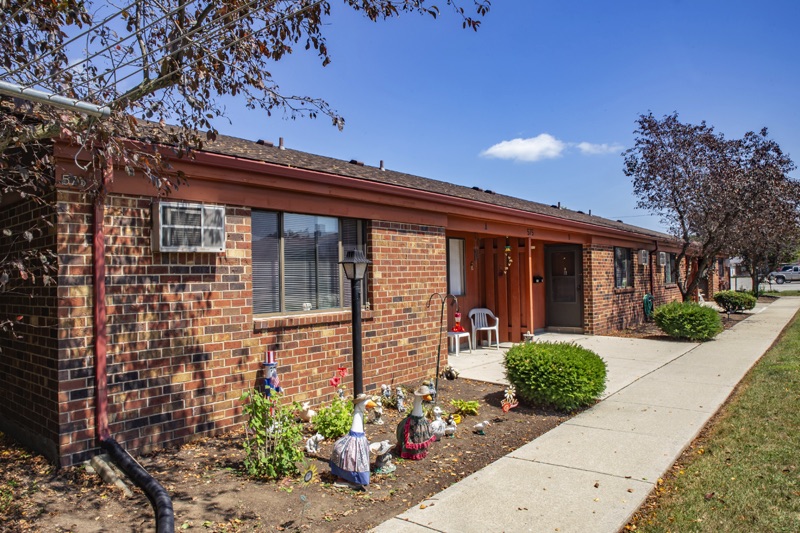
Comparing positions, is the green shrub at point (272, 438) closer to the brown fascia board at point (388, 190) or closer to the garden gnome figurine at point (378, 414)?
the garden gnome figurine at point (378, 414)

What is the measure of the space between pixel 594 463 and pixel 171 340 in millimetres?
3990

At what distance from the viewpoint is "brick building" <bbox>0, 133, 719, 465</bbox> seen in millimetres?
4523

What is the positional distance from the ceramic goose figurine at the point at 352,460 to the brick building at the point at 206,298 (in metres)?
1.75

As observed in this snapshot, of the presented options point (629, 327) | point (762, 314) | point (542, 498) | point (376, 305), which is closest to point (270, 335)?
point (376, 305)

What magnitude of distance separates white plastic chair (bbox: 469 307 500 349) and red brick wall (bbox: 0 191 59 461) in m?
8.03

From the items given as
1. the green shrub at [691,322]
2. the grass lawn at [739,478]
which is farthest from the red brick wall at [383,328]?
the green shrub at [691,322]

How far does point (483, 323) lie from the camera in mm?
11711

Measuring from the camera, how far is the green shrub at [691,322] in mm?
12234

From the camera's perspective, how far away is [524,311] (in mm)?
11805

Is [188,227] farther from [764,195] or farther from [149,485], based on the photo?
[764,195]

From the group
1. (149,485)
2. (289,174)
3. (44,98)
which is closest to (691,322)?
(289,174)

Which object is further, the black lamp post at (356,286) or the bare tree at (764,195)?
the bare tree at (764,195)

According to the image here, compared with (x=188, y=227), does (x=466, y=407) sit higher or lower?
lower

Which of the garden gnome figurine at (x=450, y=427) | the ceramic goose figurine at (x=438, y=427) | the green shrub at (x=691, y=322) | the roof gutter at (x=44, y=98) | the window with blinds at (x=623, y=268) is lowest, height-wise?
the garden gnome figurine at (x=450, y=427)
